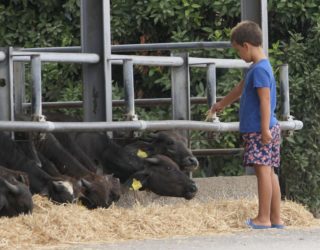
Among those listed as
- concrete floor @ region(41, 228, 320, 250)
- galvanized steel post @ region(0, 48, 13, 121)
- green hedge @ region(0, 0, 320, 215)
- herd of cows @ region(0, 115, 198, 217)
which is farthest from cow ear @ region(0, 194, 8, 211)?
green hedge @ region(0, 0, 320, 215)

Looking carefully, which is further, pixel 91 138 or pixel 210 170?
pixel 210 170

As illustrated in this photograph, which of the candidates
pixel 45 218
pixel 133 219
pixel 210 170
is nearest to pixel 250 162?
pixel 133 219

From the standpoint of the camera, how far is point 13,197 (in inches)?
468

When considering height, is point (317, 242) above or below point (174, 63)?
below

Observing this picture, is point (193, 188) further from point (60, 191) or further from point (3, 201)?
point (3, 201)

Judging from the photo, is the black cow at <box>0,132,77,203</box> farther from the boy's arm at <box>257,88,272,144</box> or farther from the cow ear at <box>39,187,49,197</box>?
the boy's arm at <box>257,88,272,144</box>

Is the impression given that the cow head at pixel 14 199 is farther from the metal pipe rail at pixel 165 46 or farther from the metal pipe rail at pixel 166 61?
the metal pipe rail at pixel 165 46

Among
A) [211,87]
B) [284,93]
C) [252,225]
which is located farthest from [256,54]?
[284,93]

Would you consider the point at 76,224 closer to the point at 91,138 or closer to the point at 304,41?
the point at 91,138

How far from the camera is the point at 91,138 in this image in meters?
14.1

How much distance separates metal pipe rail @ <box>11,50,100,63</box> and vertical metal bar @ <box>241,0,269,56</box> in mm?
2117

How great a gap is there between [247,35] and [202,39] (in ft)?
23.1

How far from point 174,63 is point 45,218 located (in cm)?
347

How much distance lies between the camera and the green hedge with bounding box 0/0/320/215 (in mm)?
18312
